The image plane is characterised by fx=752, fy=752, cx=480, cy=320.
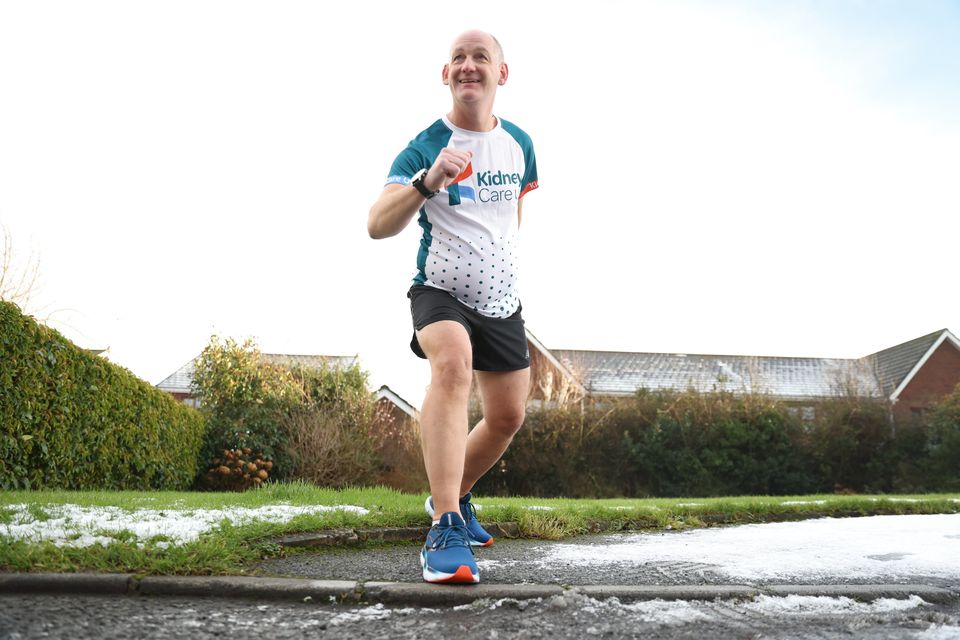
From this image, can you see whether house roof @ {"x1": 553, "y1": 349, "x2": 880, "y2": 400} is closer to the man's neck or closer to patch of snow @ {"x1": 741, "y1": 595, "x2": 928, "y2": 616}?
the man's neck

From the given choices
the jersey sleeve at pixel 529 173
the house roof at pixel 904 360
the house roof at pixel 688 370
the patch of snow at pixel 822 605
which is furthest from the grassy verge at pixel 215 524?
the house roof at pixel 904 360

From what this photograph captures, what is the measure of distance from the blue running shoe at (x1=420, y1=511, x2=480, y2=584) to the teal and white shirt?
1002 millimetres

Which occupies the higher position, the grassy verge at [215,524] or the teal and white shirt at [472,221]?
the teal and white shirt at [472,221]

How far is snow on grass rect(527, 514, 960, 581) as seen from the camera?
3088 millimetres

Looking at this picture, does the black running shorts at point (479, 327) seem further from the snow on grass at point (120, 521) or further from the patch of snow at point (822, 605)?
the patch of snow at point (822, 605)

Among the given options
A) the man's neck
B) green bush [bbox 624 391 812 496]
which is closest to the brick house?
green bush [bbox 624 391 812 496]

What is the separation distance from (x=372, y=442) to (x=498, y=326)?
444 inches

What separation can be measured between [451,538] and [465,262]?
1.20 metres

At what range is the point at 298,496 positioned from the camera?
209 inches

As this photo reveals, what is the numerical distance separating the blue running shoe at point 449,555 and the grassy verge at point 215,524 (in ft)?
2.28

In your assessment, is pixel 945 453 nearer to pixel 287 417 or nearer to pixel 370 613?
pixel 287 417

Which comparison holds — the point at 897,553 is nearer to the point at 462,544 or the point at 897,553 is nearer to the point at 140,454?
the point at 462,544

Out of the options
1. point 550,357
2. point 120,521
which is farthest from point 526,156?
point 550,357

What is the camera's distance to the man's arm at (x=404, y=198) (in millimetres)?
2869
